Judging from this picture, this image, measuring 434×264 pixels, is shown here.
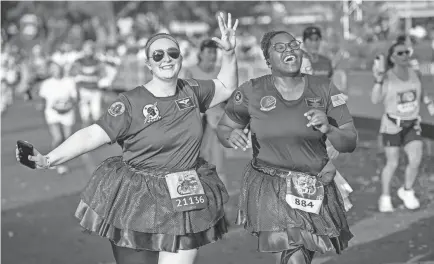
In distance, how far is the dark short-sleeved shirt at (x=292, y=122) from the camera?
521 centimetres

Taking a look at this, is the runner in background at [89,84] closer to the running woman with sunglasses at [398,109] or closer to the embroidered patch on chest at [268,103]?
the running woman with sunglasses at [398,109]

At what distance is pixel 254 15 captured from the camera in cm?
7200

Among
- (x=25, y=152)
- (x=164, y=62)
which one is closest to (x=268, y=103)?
(x=164, y=62)

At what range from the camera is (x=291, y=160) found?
524 cm

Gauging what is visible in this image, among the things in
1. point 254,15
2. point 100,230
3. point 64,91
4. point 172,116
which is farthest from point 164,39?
point 254,15

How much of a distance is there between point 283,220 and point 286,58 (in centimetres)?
98

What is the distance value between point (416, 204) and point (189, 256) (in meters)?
4.94

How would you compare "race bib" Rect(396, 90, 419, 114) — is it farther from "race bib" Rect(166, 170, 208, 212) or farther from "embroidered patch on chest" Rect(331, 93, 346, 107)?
"race bib" Rect(166, 170, 208, 212)

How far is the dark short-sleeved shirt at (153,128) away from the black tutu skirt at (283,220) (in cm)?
45

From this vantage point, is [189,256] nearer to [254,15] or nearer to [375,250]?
[375,250]

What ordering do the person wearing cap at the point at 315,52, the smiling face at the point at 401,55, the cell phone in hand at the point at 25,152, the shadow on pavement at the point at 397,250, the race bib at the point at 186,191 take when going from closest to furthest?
1. the cell phone in hand at the point at 25,152
2. the race bib at the point at 186,191
3. the shadow on pavement at the point at 397,250
4. the smiling face at the point at 401,55
5. the person wearing cap at the point at 315,52

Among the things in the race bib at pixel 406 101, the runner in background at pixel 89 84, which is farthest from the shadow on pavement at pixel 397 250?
the runner in background at pixel 89 84

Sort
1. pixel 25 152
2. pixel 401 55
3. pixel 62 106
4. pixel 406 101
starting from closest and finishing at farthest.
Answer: pixel 25 152, pixel 401 55, pixel 406 101, pixel 62 106

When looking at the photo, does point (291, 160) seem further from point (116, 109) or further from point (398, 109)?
point (398, 109)
